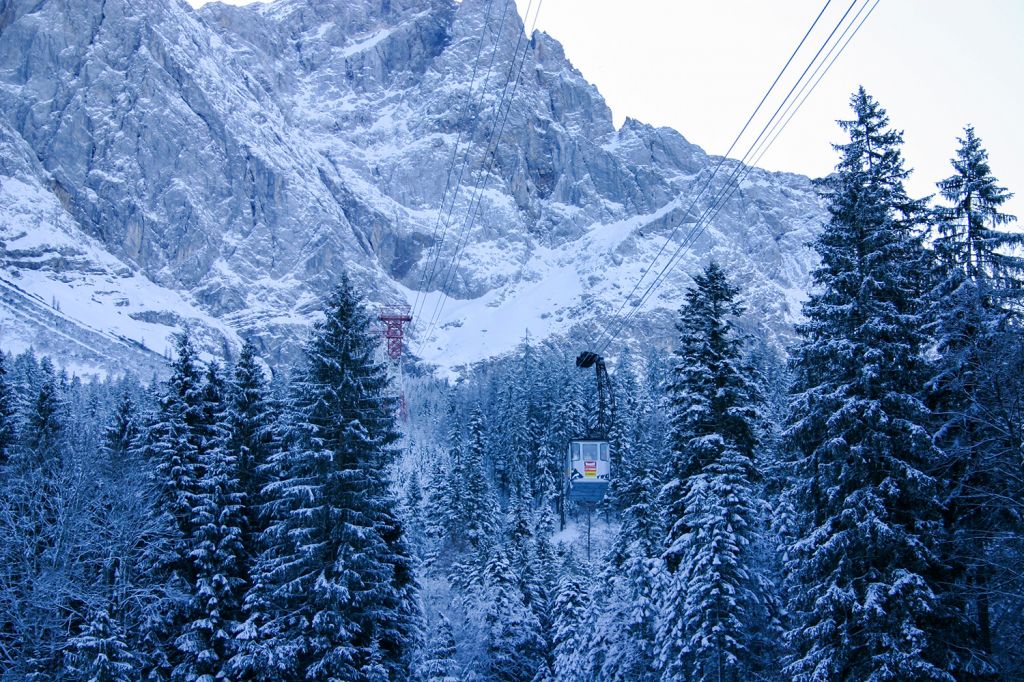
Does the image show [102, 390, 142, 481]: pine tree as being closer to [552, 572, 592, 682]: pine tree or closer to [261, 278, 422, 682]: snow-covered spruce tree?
[261, 278, 422, 682]: snow-covered spruce tree

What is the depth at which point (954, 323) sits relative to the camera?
64.3 feet

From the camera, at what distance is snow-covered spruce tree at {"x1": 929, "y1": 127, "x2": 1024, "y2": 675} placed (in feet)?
57.4

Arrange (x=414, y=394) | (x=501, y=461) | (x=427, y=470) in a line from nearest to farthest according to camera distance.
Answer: (x=501, y=461) → (x=427, y=470) → (x=414, y=394)

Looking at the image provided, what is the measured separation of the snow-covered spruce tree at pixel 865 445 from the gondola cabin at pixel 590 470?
33.1 feet

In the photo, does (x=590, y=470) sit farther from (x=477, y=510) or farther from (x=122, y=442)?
(x=477, y=510)

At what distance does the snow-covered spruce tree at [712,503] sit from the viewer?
24.0 metres

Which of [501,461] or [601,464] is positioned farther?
[501,461]

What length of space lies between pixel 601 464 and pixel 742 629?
28.5 ft

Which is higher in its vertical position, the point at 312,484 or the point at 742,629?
the point at 312,484

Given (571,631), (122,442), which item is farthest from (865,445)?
(122,442)

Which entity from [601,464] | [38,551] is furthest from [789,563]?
[38,551]

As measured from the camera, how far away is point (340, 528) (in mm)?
25297

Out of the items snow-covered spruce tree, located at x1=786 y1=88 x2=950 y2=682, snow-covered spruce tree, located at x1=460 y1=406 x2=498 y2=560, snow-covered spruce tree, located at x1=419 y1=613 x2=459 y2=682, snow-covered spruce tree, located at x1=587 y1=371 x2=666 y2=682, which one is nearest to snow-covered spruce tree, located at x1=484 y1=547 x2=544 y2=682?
snow-covered spruce tree, located at x1=419 y1=613 x2=459 y2=682

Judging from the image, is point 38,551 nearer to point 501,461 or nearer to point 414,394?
point 501,461
